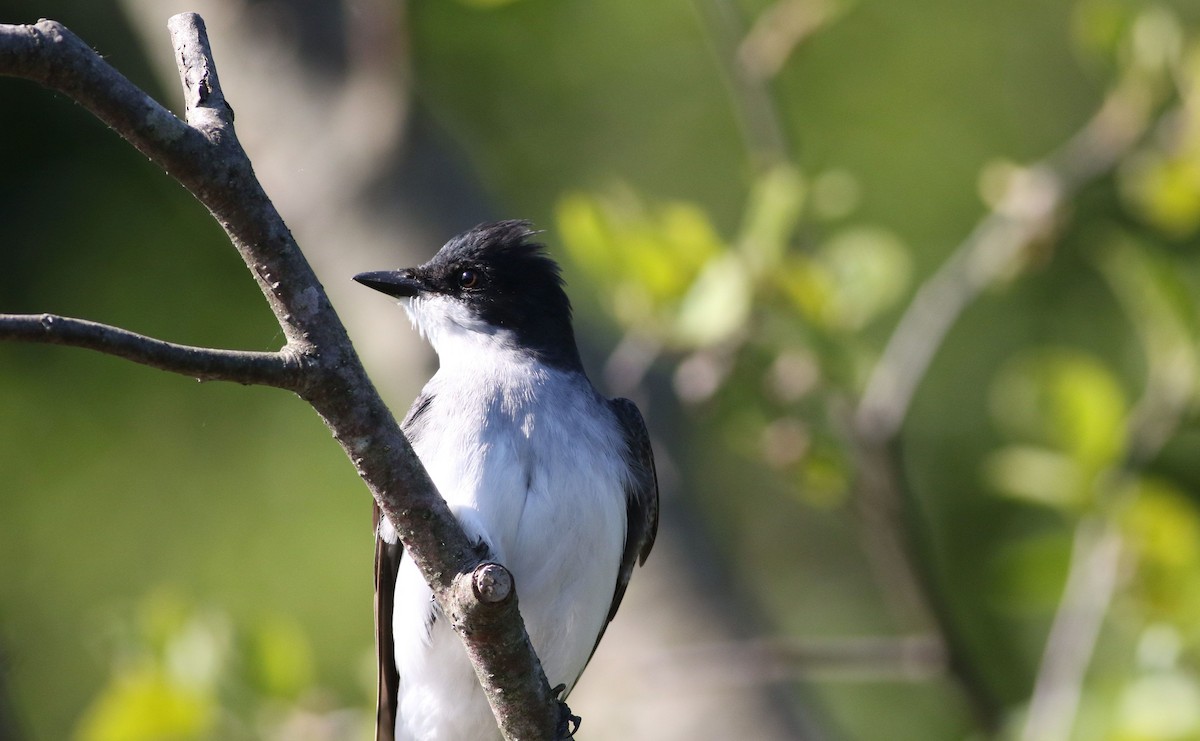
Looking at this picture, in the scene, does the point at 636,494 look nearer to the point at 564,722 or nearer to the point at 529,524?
the point at 529,524

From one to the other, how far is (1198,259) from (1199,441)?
870 millimetres

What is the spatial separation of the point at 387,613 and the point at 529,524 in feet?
2.01

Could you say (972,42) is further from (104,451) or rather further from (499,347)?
(104,451)

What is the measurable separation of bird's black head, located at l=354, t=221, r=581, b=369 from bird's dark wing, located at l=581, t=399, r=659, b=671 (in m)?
0.28

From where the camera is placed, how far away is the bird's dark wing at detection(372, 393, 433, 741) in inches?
143

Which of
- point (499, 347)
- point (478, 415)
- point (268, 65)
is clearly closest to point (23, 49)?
point (478, 415)

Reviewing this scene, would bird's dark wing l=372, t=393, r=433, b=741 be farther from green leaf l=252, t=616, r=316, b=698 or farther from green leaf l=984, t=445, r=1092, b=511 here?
green leaf l=984, t=445, r=1092, b=511

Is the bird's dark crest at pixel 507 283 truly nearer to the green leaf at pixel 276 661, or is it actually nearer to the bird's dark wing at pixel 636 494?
the bird's dark wing at pixel 636 494

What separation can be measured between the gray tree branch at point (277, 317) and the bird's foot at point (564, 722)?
337 millimetres

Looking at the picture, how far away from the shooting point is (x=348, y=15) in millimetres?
4891

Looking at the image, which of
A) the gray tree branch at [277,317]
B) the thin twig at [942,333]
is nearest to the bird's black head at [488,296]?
the thin twig at [942,333]

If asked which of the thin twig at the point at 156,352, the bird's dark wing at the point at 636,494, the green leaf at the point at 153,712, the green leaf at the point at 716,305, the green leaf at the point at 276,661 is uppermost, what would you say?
the green leaf at the point at 716,305

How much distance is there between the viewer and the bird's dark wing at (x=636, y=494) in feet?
12.4

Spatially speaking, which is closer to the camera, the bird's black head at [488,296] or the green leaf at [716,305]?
the green leaf at [716,305]
